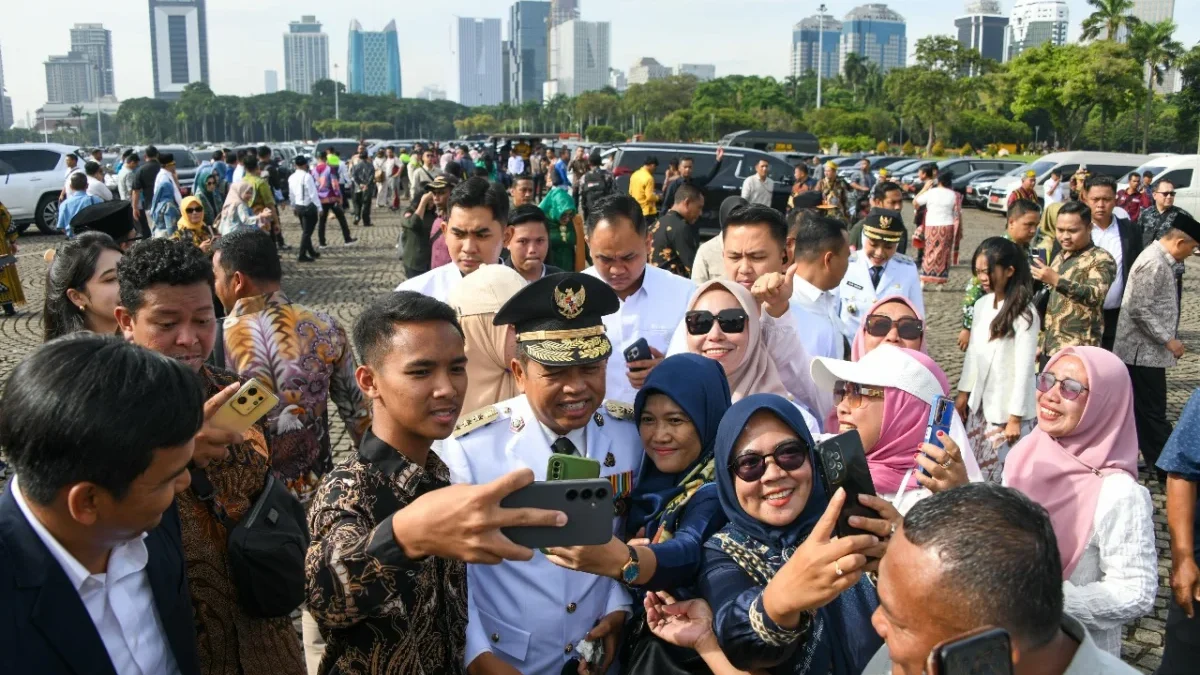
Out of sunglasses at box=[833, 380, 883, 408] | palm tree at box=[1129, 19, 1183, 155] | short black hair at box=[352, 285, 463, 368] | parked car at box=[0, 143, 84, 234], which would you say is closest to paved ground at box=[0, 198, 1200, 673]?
parked car at box=[0, 143, 84, 234]

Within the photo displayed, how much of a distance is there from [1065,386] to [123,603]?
2925mm

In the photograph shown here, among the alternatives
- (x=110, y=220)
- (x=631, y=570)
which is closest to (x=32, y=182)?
(x=110, y=220)

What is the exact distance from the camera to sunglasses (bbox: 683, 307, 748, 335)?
3.56 meters

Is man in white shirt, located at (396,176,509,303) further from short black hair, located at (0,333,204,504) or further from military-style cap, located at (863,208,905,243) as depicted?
short black hair, located at (0,333,204,504)

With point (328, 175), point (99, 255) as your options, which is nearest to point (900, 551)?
point (99, 255)

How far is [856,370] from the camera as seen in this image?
3.17 metres

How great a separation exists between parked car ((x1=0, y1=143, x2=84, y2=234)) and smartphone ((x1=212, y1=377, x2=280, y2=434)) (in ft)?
65.4

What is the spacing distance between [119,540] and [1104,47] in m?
48.8

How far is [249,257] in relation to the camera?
12.6 feet

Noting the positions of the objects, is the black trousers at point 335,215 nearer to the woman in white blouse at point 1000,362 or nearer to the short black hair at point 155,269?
the woman in white blouse at point 1000,362

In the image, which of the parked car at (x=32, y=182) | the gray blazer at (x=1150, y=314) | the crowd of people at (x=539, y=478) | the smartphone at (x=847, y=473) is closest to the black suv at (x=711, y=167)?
the gray blazer at (x=1150, y=314)

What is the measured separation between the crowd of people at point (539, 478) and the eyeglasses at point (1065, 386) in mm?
10

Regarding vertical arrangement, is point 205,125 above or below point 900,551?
above

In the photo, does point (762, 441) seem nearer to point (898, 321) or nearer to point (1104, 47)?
point (898, 321)
